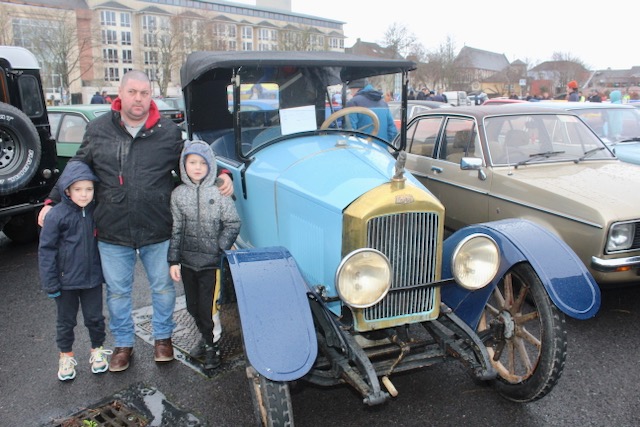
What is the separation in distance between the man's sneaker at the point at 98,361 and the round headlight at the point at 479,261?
8.41 ft

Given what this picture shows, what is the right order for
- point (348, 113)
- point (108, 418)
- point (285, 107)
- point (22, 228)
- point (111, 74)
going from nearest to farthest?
point (108, 418)
point (348, 113)
point (285, 107)
point (22, 228)
point (111, 74)

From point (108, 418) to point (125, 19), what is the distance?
7707cm

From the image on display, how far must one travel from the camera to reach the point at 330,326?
2924 mm

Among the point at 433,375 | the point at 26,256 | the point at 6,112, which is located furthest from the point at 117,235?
the point at 26,256

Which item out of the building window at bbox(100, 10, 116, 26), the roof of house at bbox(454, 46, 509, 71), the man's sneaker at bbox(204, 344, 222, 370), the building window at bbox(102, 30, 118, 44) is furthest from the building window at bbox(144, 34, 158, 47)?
the man's sneaker at bbox(204, 344, 222, 370)

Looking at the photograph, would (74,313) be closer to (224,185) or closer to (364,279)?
(224,185)

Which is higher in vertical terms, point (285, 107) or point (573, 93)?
point (573, 93)

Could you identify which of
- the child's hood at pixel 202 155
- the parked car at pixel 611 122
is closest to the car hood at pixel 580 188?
the parked car at pixel 611 122

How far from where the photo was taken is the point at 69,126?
802 cm

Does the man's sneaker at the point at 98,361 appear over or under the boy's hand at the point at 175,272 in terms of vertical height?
under

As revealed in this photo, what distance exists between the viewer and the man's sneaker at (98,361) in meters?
3.65

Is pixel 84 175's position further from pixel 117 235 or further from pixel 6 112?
pixel 6 112

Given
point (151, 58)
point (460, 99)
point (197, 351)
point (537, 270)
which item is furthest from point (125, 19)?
point (537, 270)

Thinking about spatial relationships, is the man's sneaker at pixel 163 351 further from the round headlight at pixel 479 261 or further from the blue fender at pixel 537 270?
the round headlight at pixel 479 261
